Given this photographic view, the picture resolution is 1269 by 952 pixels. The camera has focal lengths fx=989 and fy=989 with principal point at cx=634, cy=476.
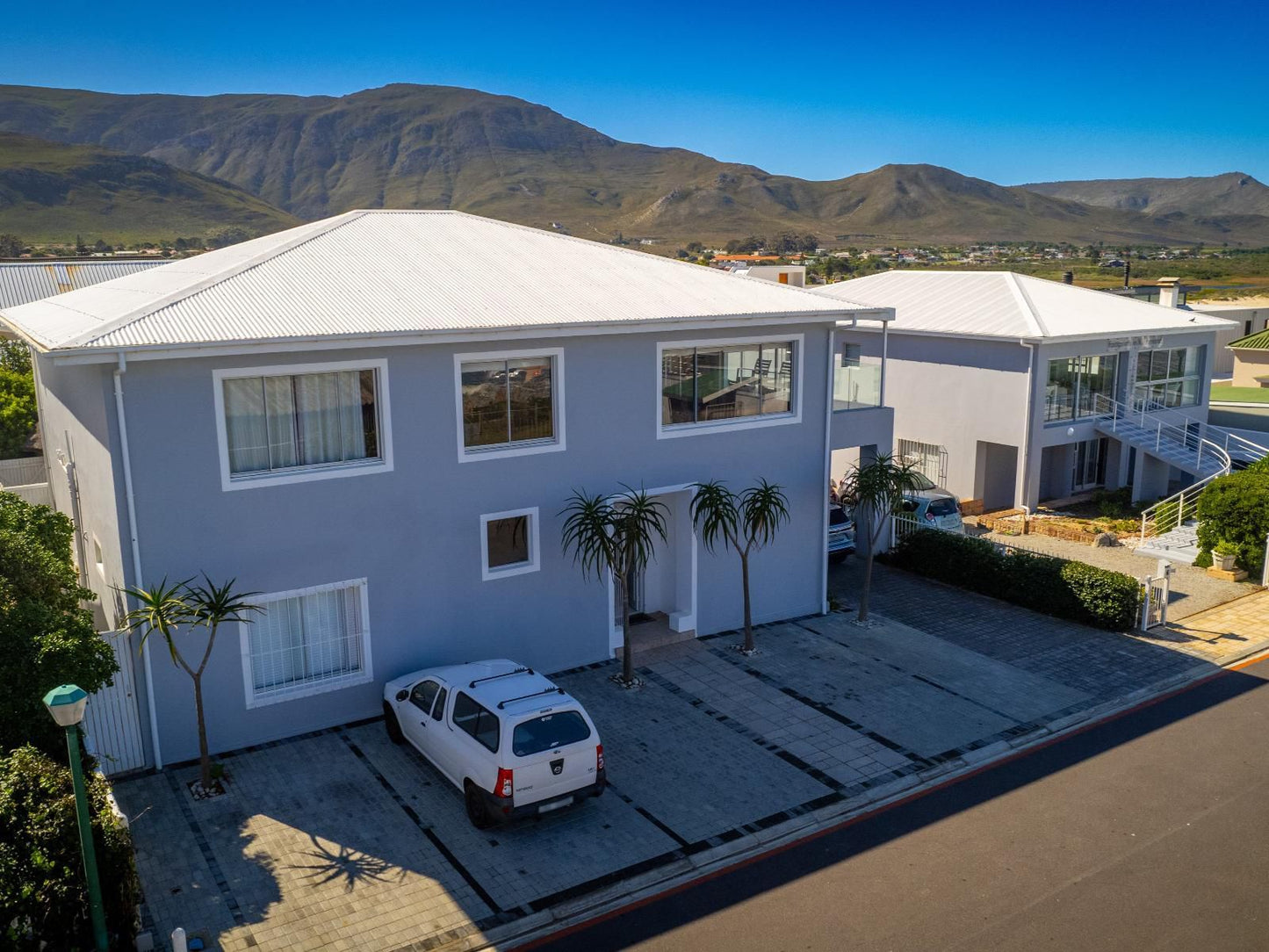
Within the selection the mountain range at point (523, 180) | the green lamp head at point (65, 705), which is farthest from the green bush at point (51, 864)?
the mountain range at point (523, 180)

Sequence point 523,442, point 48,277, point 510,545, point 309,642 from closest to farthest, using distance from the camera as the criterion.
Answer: point 309,642 < point 523,442 < point 510,545 < point 48,277

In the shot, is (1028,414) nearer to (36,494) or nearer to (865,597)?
(865,597)

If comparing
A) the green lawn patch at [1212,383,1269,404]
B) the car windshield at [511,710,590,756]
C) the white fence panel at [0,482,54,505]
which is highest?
the white fence panel at [0,482,54,505]

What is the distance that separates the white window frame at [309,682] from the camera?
43.7ft

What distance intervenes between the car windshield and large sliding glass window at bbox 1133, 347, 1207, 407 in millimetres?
24284

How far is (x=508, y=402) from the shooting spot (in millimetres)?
14992

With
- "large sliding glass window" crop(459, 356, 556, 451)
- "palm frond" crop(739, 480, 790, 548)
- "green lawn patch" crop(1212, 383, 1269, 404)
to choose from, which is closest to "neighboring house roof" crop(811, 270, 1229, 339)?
"green lawn patch" crop(1212, 383, 1269, 404)

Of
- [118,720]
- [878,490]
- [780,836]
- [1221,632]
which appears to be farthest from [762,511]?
[118,720]

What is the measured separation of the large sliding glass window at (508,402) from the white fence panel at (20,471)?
1382 centimetres

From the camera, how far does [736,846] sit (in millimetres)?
11492

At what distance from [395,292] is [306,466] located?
3063mm

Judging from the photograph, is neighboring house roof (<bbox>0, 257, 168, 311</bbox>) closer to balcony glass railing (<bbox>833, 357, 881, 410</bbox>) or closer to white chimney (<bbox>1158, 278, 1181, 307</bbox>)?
balcony glass railing (<bbox>833, 357, 881, 410</bbox>)

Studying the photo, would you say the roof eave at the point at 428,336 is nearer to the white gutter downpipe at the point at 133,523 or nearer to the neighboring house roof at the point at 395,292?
the neighboring house roof at the point at 395,292

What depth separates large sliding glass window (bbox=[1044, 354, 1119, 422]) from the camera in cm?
2752
